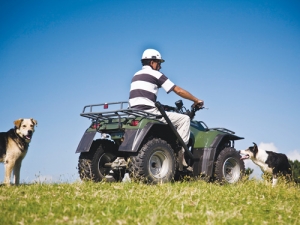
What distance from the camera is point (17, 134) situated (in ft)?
29.6

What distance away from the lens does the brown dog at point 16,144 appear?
347 inches

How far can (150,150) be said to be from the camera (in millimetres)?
7758

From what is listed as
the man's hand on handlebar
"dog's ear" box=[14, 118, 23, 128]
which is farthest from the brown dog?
the man's hand on handlebar

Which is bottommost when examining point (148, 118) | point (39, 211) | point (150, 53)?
point (39, 211)

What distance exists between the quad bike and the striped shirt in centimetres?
26

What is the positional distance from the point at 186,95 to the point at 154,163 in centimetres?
170

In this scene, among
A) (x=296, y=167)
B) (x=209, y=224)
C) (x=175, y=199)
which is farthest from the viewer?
(x=296, y=167)

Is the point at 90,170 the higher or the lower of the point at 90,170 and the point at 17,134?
the lower

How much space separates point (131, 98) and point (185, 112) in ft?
5.65

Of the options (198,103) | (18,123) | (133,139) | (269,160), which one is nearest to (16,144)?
(18,123)

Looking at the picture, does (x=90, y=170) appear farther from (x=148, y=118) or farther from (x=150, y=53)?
(x=150, y=53)

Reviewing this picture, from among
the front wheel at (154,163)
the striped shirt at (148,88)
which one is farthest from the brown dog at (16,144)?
the front wheel at (154,163)

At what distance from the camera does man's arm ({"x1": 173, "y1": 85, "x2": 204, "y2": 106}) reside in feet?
27.3

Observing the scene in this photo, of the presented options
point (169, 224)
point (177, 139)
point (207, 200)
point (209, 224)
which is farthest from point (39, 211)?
point (177, 139)
